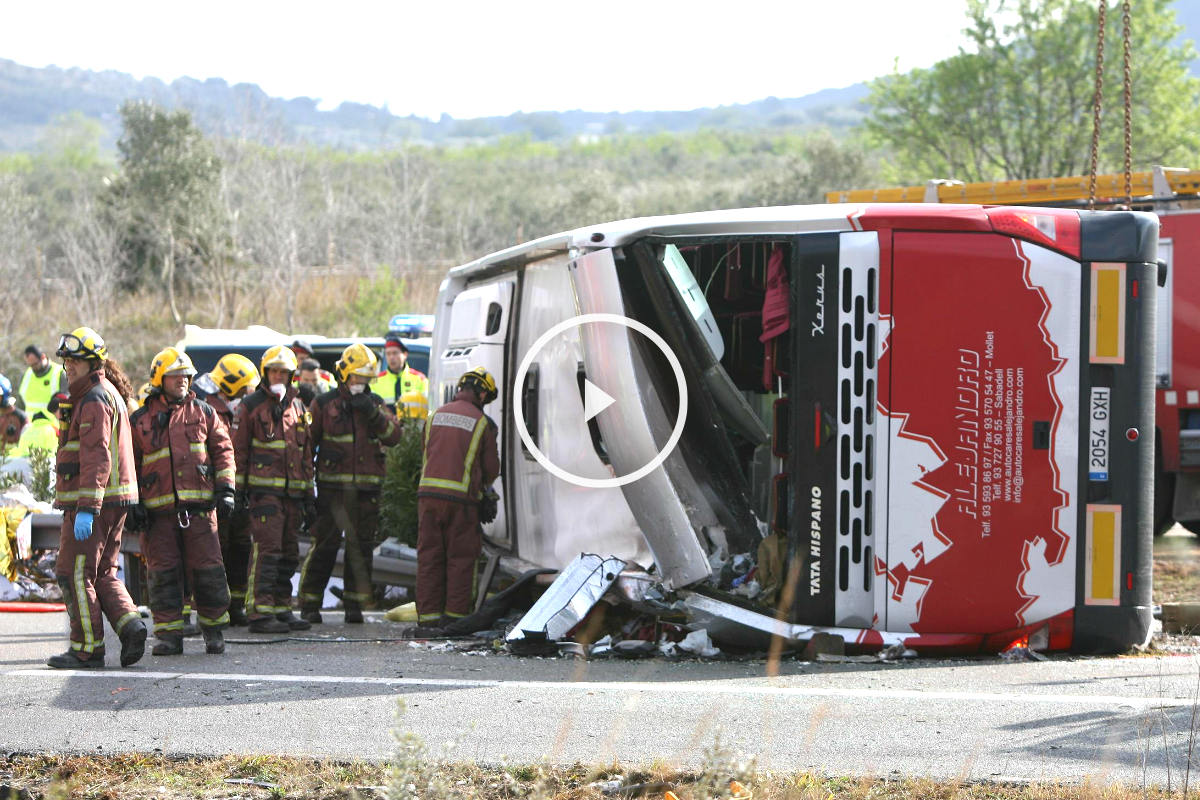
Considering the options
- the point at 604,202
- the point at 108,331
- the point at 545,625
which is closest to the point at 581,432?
the point at 545,625

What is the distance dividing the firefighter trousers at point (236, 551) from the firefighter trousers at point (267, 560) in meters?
0.18

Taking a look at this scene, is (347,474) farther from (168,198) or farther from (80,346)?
(168,198)

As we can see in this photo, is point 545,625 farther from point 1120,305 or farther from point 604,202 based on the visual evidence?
point 604,202

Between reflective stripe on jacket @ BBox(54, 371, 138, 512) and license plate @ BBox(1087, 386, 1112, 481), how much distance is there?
16.4 feet

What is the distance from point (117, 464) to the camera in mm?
7023

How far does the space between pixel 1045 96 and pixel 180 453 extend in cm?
2392

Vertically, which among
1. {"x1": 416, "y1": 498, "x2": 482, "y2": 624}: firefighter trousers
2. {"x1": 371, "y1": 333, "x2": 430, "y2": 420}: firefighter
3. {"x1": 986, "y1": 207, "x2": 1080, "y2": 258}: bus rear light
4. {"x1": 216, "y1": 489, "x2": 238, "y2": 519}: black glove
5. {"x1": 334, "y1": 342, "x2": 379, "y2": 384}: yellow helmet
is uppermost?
{"x1": 986, "y1": 207, "x2": 1080, "y2": 258}: bus rear light

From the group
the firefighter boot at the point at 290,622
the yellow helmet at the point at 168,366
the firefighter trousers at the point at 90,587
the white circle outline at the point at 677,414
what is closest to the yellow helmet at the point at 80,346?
the yellow helmet at the point at 168,366

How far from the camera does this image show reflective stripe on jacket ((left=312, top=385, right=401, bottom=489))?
28.5 feet

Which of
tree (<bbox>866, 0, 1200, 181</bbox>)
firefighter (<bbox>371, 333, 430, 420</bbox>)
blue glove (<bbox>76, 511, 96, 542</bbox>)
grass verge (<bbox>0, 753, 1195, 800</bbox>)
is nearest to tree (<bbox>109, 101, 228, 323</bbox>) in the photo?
tree (<bbox>866, 0, 1200, 181</bbox>)

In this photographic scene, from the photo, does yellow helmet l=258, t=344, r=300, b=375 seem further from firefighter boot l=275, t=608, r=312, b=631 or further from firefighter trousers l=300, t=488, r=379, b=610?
firefighter boot l=275, t=608, r=312, b=631

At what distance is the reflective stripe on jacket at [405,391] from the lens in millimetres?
10375

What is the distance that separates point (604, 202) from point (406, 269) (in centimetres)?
900
